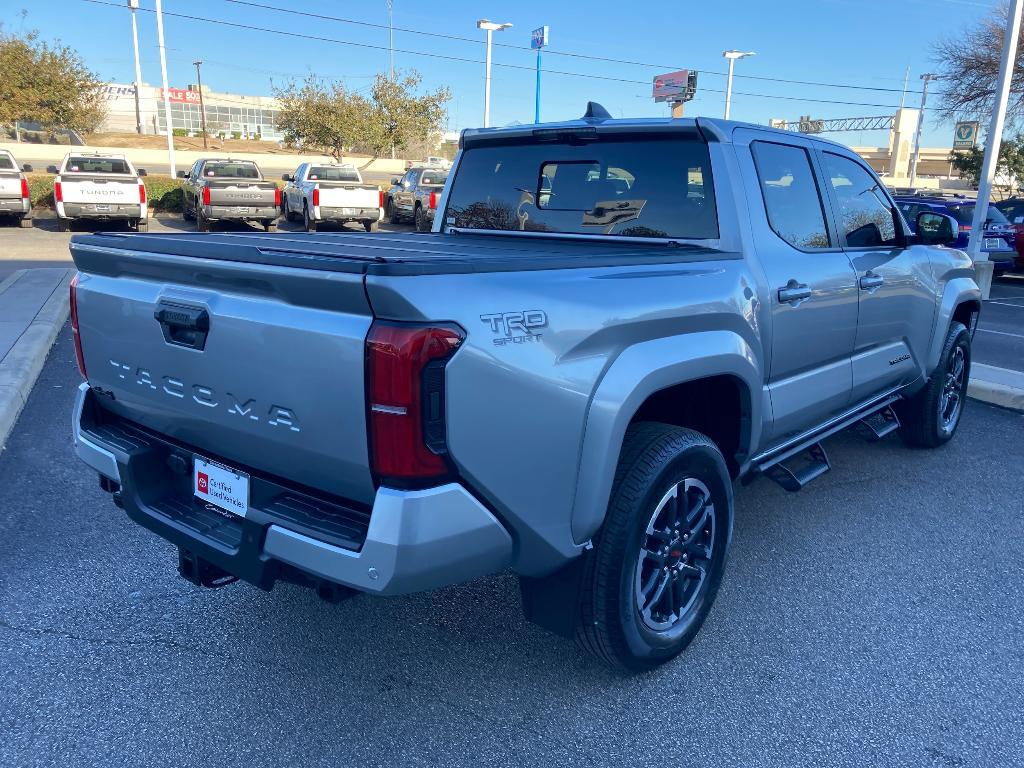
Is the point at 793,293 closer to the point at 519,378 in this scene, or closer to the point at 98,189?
the point at 519,378

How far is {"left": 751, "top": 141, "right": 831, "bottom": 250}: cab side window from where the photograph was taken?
3.65 meters

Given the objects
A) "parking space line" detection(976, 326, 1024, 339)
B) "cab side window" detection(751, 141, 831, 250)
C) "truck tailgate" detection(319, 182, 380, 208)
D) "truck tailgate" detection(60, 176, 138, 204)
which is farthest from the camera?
"truck tailgate" detection(319, 182, 380, 208)

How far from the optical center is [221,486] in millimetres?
2600

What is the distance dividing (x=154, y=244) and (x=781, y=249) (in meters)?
2.58

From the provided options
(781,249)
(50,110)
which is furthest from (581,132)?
(50,110)

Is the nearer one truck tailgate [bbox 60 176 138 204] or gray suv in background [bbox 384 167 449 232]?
truck tailgate [bbox 60 176 138 204]

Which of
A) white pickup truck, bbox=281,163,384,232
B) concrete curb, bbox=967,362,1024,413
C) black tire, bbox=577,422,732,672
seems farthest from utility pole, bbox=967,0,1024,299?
white pickup truck, bbox=281,163,384,232

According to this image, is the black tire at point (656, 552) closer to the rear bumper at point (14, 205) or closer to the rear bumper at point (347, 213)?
the rear bumper at point (347, 213)

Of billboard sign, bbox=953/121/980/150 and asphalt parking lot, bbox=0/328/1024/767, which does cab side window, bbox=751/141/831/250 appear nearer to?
asphalt parking lot, bbox=0/328/1024/767

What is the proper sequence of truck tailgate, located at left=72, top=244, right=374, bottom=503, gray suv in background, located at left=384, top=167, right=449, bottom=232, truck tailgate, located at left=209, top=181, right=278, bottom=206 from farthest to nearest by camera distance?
gray suv in background, located at left=384, top=167, right=449, bottom=232, truck tailgate, located at left=209, top=181, right=278, bottom=206, truck tailgate, located at left=72, top=244, right=374, bottom=503

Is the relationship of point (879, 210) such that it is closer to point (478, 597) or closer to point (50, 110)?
point (478, 597)

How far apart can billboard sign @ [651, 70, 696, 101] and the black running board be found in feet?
106

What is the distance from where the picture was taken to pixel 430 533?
212 cm

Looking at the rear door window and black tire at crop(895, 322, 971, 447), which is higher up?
the rear door window
